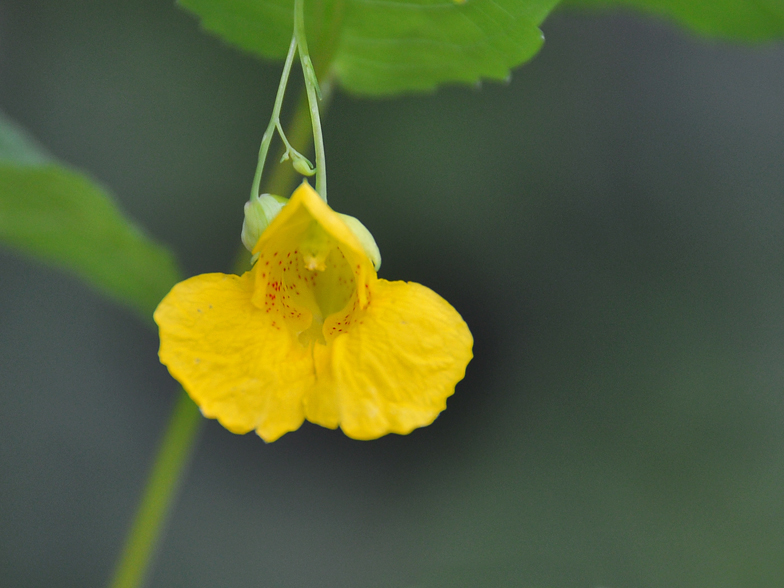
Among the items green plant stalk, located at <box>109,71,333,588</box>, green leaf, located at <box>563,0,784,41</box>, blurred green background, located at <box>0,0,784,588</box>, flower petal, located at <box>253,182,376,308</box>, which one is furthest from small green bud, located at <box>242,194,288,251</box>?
blurred green background, located at <box>0,0,784,588</box>

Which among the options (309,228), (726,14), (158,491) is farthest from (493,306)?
(309,228)

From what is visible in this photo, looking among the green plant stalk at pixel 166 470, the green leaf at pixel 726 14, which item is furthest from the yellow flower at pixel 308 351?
the green leaf at pixel 726 14

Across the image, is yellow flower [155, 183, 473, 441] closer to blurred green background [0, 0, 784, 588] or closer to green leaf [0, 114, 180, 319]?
green leaf [0, 114, 180, 319]

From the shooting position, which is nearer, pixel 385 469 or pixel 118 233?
pixel 118 233

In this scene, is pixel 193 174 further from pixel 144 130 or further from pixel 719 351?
pixel 719 351

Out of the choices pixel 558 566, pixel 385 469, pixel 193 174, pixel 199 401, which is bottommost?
pixel 385 469

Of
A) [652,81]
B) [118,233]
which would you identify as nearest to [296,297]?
[118,233]

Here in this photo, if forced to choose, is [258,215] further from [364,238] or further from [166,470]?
[166,470]
